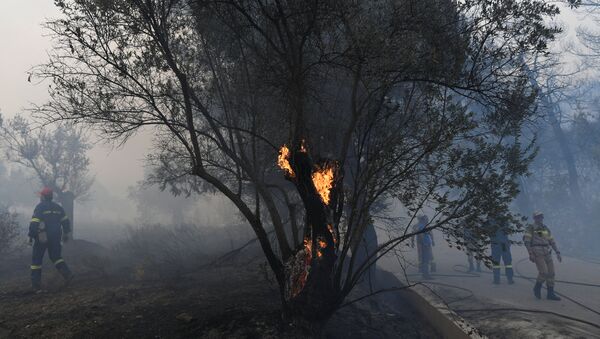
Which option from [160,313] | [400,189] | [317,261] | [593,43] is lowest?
[160,313]

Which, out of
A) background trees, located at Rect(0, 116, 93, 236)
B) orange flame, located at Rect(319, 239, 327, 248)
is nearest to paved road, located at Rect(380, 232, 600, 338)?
orange flame, located at Rect(319, 239, 327, 248)

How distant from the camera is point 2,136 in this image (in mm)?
25859

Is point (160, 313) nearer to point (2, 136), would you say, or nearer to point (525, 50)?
point (525, 50)

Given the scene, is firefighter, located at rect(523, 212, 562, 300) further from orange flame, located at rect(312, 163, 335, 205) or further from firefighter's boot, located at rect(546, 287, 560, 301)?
orange flame, located at rect(312, 163, 335, 205)

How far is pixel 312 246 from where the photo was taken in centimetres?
514

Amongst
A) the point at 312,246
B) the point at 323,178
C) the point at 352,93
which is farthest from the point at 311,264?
the point at 352,93

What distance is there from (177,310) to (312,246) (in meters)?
3.00

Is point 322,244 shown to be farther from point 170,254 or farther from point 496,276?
point 170,254

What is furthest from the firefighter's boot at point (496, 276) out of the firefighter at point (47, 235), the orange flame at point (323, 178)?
the firefighter at point (47, 235)

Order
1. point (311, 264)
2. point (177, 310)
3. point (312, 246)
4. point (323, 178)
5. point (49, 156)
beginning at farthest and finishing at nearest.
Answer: point (49, 156), point (177, 310), point (311, 264), point (312, 246), point (323, 178)

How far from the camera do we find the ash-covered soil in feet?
18.5

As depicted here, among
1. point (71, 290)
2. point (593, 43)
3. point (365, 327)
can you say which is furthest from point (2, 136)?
point (593, 43)

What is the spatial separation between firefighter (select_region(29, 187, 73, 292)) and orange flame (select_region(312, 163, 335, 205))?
26.9 ft

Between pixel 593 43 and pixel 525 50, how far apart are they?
29.4 m
